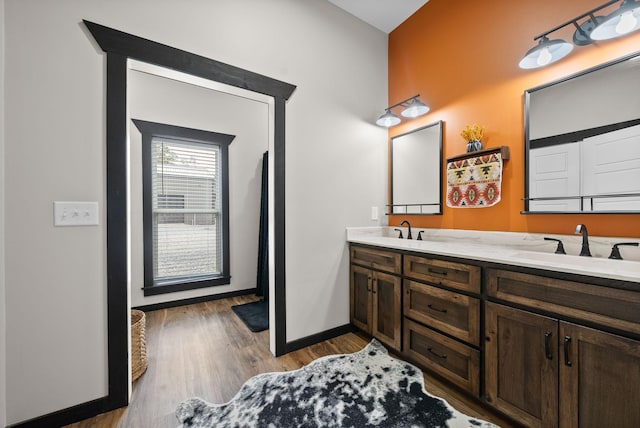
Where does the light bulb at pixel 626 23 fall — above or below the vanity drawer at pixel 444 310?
above

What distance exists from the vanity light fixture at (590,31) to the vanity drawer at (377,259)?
5.09ft

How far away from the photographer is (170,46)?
66.4 inches

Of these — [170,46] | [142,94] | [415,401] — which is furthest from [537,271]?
[142,94]

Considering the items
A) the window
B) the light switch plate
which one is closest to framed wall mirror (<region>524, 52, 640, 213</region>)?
the light switch plate

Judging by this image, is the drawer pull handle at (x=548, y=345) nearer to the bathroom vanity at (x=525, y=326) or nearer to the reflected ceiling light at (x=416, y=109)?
the bathroom vanity at (x=525, y=326)

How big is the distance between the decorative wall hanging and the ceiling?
162 centimetres

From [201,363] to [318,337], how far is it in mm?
978

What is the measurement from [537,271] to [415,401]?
3.40 feet

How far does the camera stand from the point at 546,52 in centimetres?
157

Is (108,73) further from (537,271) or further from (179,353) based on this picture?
(537,271)

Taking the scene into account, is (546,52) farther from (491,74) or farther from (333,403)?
(333,403)

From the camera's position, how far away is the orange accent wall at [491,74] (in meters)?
1.58

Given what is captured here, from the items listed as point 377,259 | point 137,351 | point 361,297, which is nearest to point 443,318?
point 377,259

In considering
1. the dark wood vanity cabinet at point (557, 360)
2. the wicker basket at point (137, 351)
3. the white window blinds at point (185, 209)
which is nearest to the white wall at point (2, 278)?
the wicker basket at point (137, 351)
